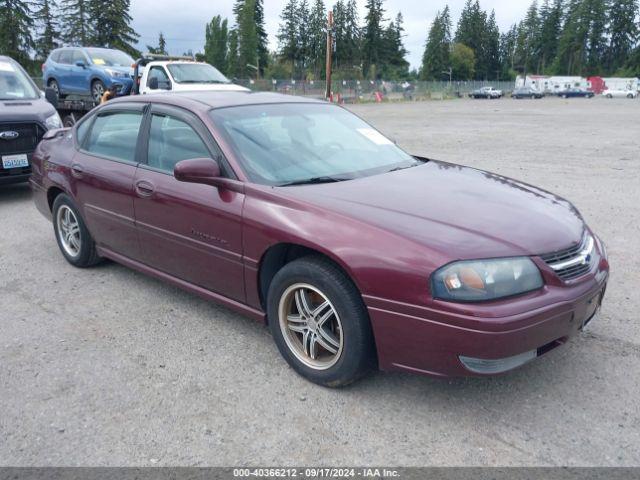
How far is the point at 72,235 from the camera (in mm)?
5125

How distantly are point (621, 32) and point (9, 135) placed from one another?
125 metres

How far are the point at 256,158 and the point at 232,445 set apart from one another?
173 centimetres

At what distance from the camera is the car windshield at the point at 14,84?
27.5 feet

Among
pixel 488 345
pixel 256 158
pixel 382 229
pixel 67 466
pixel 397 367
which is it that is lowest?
pixel 67 466

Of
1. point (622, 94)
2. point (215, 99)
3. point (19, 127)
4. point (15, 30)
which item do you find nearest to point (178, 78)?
point (19, 127)

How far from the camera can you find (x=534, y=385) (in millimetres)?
3113

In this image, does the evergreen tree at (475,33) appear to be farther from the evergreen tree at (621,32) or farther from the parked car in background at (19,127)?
the parked car in background at (19,127)

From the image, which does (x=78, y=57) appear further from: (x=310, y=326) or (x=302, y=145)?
(x=310, y=326)

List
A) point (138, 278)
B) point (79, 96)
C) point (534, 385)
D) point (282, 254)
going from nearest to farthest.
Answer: point (534, 385), point (282, 254), point (138, 278), point (79, 96)

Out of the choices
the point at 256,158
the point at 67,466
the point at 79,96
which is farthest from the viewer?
the point at 79,96

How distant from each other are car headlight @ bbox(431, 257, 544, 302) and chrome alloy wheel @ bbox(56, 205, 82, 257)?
357 centimetres

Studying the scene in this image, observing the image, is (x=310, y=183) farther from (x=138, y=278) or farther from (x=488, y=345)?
(x=138, y=278)

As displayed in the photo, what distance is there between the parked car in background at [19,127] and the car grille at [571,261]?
7009mm

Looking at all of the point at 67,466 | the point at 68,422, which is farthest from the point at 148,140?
the point at 67,466
